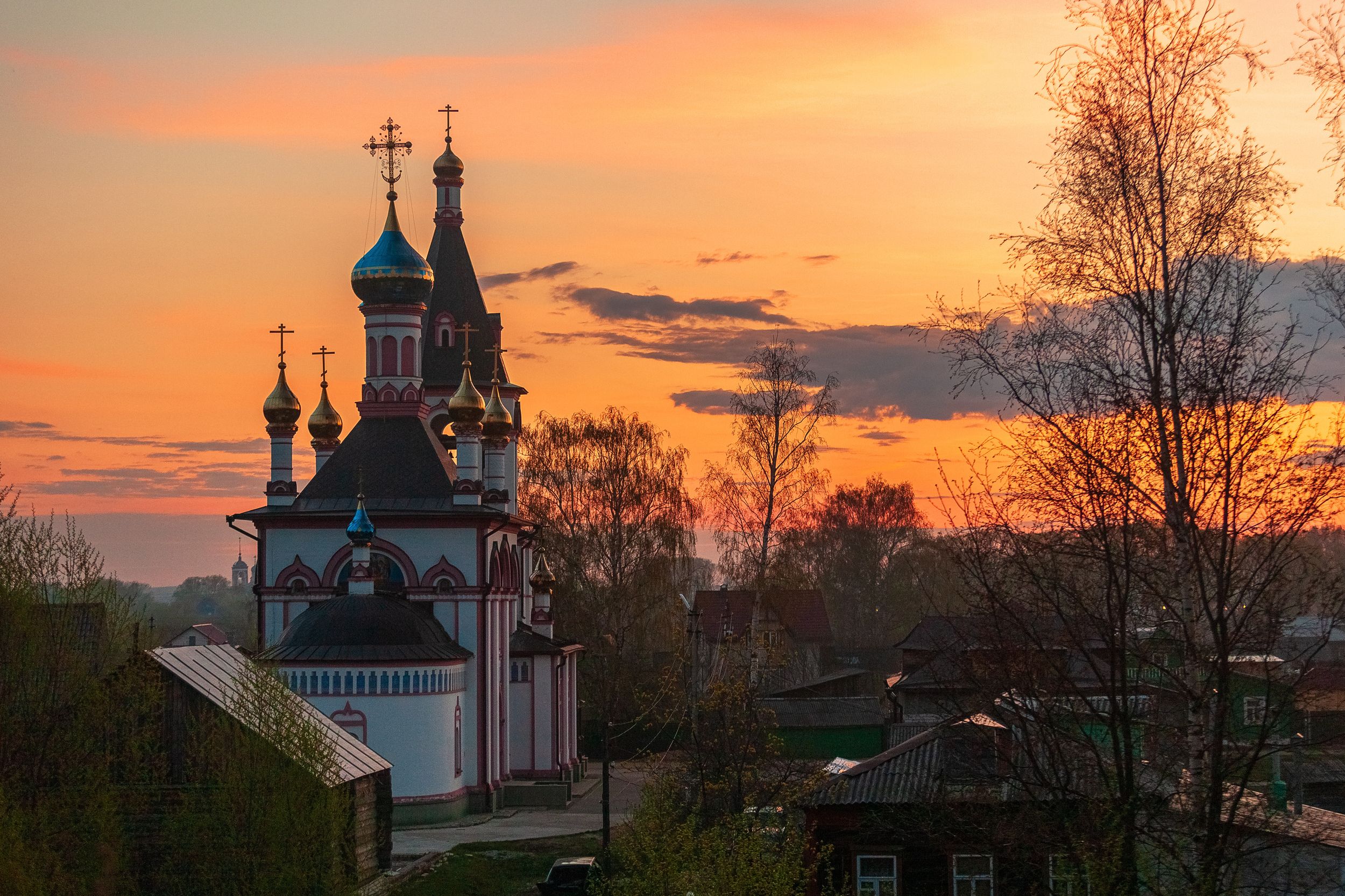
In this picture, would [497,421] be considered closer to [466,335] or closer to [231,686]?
[466,335]

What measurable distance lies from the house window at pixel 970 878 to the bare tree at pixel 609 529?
87.2ft

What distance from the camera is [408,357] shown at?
103 ft

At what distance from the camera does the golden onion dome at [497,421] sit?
32.2 m

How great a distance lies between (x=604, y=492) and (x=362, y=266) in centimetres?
1387

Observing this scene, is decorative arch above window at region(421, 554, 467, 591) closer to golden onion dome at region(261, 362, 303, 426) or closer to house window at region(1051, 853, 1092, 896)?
golden onion dome at region(261, 362, 303, 426)

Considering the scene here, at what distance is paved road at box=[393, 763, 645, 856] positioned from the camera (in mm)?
24625

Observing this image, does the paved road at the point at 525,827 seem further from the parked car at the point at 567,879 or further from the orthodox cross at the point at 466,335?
the orthodox cross at the point at 466,335

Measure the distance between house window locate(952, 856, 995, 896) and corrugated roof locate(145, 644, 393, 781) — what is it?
21.4 feet

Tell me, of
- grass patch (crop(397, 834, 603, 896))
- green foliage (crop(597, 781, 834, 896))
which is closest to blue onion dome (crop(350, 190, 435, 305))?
grass patch (crop(397, 834, 603, 896))

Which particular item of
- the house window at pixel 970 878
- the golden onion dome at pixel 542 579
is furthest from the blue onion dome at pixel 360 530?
the house window at pixel 970 878

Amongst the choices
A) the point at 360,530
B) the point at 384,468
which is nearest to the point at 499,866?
the point at 360,530

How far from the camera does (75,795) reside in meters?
14.4

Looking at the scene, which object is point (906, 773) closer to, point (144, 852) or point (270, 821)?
point (270, 821)

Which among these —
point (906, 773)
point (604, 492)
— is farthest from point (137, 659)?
point (604, 492)
